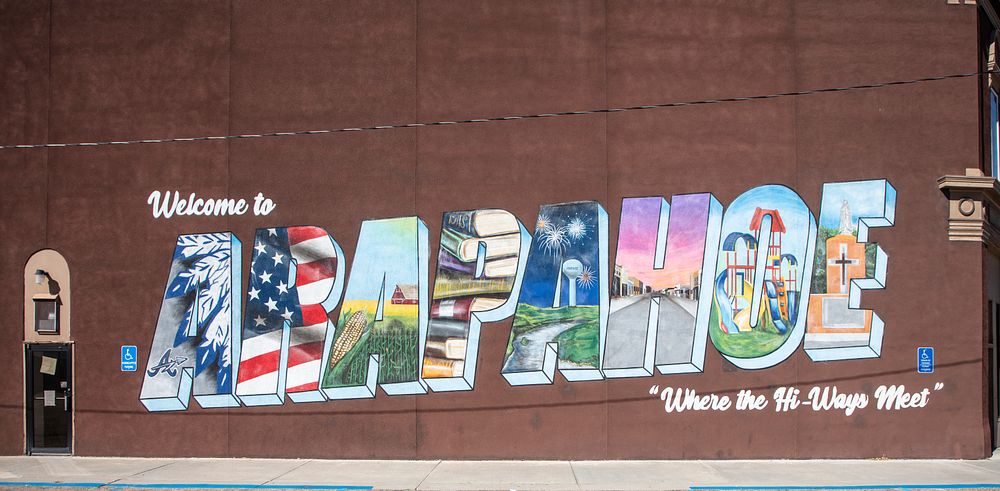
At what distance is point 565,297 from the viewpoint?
14828 mm

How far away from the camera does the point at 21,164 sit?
52.3 ft

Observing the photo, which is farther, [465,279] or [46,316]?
[46,316]

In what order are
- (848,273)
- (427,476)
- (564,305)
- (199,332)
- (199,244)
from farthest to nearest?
(199,244)
(199,332)
(564,305)
(848,273)
(427,476)

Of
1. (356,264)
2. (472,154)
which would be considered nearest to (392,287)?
(356,264)

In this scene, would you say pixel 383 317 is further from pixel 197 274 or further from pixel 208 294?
pixel 197 274

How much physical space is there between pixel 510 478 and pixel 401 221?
465 cm

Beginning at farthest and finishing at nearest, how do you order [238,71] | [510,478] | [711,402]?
[238,71] → [711,402] → [510,478]

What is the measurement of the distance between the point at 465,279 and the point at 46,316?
731 cm

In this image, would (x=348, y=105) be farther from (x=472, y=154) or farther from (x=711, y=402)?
(x=711, y=402)

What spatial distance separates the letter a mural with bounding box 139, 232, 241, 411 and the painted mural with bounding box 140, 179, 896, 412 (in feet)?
0.22

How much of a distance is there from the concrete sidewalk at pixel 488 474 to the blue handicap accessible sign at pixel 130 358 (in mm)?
1516

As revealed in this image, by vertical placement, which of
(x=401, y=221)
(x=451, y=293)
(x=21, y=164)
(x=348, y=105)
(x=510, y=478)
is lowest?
(x=510, y=478)
